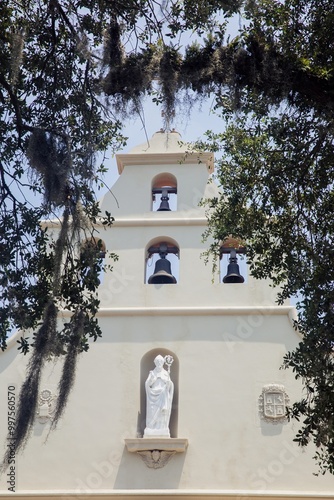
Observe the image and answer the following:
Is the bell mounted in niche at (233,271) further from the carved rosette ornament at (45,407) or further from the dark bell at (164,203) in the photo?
the carved rosette ornament at (45,407)

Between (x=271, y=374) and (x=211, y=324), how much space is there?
3.62 ft

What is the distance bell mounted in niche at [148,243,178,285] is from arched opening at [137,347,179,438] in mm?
1000

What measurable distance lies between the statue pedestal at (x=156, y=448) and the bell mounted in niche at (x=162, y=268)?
2344 millimetres

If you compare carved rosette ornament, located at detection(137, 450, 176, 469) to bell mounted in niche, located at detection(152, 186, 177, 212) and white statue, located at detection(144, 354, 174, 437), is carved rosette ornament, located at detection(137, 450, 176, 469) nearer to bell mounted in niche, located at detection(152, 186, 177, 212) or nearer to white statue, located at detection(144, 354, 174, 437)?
white statue, located at detection(144, 354, 174, 437)

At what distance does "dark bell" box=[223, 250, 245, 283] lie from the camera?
14180 millimetres

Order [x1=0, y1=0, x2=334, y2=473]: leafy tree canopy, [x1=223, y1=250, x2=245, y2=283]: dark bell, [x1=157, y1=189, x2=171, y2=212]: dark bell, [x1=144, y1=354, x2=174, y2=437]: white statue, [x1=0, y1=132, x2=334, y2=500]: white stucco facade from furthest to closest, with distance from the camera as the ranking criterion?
[x1=157, y1=189, x2=171, y2=212]: dark bell
[x1=223, y1=250, x2=245, y2=283]: dark bell
[x1=144, y1=354, x2=174, y2=437]: white statue
[x1=0, y1=132, x2=334, y2=500]: white stucco facade
[x1=0, y1=0, x2=334, y2=473]: leafy tree canopy

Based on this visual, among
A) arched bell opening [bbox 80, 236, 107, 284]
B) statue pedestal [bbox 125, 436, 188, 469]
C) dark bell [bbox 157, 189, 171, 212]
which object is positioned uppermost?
dark bell [bbox 157, 189, 171, 212]

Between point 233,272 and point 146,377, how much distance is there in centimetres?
191

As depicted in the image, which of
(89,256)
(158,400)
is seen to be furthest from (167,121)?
(158,400)

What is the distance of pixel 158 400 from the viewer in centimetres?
1318

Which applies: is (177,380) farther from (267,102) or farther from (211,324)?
(267,102)

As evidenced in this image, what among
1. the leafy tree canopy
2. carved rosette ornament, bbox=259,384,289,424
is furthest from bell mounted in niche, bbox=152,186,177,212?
the leafy tree canopy

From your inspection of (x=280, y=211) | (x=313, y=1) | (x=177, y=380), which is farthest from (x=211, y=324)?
(x=313, y=1)

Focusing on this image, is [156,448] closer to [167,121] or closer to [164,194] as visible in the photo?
[164,194]
